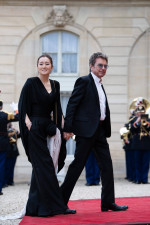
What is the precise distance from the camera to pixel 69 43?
18.1m

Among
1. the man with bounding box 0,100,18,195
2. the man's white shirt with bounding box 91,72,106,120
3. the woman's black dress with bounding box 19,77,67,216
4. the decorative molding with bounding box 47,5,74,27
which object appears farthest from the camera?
the decorative molding with bounding box 47,5,74,27

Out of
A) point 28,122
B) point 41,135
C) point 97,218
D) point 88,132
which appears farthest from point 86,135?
point 97,218

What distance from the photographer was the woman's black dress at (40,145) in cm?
694

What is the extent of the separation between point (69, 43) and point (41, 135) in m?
11.3

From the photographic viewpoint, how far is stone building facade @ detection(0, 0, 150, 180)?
58.2 feet

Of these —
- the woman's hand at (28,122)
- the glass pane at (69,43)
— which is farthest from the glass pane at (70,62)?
the woman's hand at (28,122)

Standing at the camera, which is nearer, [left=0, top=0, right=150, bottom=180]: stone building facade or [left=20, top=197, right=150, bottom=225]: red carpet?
[left=20, top=197, right=150, bottom=225]: red carpet

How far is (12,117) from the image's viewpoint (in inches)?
425

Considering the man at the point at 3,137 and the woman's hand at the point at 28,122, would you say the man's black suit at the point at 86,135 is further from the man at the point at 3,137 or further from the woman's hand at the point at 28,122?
the man at the point at 3,137

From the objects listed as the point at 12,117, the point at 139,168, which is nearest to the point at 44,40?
the point at 139,168

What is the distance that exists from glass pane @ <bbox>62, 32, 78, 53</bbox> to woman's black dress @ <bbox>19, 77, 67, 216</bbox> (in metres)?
10.9

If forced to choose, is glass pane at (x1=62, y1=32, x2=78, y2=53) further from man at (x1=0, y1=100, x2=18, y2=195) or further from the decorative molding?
man at (x1=0, y1=100, x2=18, y2=195)

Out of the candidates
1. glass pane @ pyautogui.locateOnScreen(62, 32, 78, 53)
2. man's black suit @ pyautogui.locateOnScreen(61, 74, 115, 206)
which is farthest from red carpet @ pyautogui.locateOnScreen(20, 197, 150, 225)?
glass pane @ pyautogui.locateOnScreen(62, 32, 78, 53)

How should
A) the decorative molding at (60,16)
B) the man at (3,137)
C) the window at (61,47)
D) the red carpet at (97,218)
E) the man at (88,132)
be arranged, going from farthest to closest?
the window at (61,47) → the decorative molding at (60,16) → the man at (3,137) → the man at (88,132) → the red carpet at (97,218)
